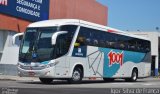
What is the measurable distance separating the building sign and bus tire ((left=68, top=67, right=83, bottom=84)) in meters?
10.6

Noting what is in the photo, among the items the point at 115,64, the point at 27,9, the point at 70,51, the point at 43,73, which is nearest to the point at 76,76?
the point at 70,51

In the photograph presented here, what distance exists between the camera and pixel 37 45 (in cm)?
2206

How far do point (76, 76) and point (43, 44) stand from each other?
2.91 m

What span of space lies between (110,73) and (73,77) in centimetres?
462

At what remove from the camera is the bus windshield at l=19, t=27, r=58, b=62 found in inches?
860

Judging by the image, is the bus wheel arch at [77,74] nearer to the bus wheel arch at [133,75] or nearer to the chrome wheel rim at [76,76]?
the chrome wheel rim at [76,76]

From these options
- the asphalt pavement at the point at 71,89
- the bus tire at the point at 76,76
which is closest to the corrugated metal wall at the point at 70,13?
the bus tire at the point at 76,76

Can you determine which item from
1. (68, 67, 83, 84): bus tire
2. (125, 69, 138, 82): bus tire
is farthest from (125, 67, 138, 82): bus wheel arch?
(68, 67, 83, 84): bus tire

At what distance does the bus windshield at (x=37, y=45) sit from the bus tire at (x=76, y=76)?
2.23 m

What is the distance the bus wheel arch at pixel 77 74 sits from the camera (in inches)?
917

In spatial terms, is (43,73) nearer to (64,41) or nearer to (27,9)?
(64,41)

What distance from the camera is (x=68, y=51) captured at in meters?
22.6

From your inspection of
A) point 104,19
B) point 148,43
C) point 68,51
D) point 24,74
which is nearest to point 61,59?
point 68,51

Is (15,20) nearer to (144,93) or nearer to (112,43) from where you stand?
(112,43)
